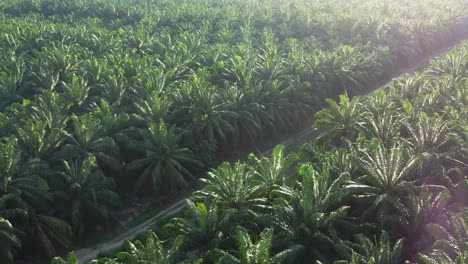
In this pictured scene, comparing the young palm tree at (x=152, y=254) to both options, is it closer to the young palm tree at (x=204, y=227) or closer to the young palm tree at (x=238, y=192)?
the young palm tree at (x=204, y=227)

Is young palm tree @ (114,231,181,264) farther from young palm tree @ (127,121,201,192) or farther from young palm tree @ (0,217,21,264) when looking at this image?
young palm tree @ (127,121,201,192)

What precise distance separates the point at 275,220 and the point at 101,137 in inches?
541

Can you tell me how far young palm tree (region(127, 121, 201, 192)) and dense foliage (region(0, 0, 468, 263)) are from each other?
0.32ft

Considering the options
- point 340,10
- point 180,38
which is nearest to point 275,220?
point 180,38

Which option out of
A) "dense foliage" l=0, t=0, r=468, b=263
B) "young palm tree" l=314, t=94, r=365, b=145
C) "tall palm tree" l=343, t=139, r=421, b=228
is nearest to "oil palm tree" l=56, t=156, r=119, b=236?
"dense foliage" l=0, t=0, r=468, b=263

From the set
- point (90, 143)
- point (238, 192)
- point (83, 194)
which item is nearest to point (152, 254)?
point (238, 192)

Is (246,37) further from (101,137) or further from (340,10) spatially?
(101,137)

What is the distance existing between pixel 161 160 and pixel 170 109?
5299mm

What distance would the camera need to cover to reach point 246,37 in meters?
55.5

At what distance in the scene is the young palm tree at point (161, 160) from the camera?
1218 inches

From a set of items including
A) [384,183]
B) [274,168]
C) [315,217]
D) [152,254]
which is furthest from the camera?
[274,168]

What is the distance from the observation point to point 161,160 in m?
31.5

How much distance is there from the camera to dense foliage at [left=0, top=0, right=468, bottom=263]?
24562 mm

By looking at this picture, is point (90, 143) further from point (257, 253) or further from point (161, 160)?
point (257, 253)
